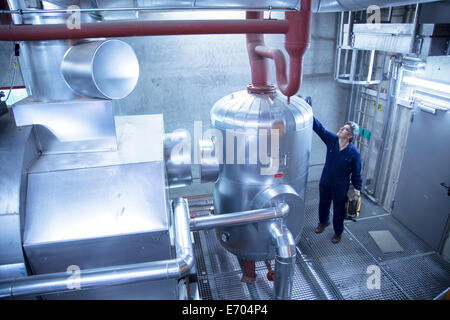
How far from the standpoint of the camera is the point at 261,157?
2.95 metres

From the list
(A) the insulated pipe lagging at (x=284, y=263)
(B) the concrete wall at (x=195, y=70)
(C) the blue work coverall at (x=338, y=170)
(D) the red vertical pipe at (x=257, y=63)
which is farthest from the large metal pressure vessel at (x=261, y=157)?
(B) the concrete wall at (x=195, y=70)

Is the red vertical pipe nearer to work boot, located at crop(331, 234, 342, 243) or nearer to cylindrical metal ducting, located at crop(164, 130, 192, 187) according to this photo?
cylindrical metal ducting, located at crop(164, 130, 192, 187)

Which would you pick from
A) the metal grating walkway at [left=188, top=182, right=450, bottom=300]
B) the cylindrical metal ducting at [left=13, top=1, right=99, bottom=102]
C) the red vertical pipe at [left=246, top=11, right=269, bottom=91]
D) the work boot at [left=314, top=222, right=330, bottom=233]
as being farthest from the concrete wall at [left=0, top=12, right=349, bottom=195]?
the cylindrical metal ducting at [left=13, top=1, right=99, bottom=102]

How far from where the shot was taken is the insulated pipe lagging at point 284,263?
2.71 metres

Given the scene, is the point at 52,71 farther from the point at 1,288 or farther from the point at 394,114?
the point at 394,114

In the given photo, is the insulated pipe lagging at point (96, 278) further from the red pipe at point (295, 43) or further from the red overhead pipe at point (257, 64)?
the red overhead pipe at point (257, 64)

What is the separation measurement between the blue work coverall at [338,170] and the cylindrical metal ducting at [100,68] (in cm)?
229

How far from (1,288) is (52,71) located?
130 centimetres

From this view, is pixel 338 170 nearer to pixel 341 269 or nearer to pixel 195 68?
pixel 341 269

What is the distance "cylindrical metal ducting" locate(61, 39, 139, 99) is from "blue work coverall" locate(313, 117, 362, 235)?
7.51 feet

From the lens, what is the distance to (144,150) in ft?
7.02

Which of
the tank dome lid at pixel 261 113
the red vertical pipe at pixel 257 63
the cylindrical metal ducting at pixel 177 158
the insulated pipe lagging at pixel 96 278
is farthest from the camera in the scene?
the red vertical pipe at pixel 257 63

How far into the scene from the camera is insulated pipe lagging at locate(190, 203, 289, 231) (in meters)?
2.74
